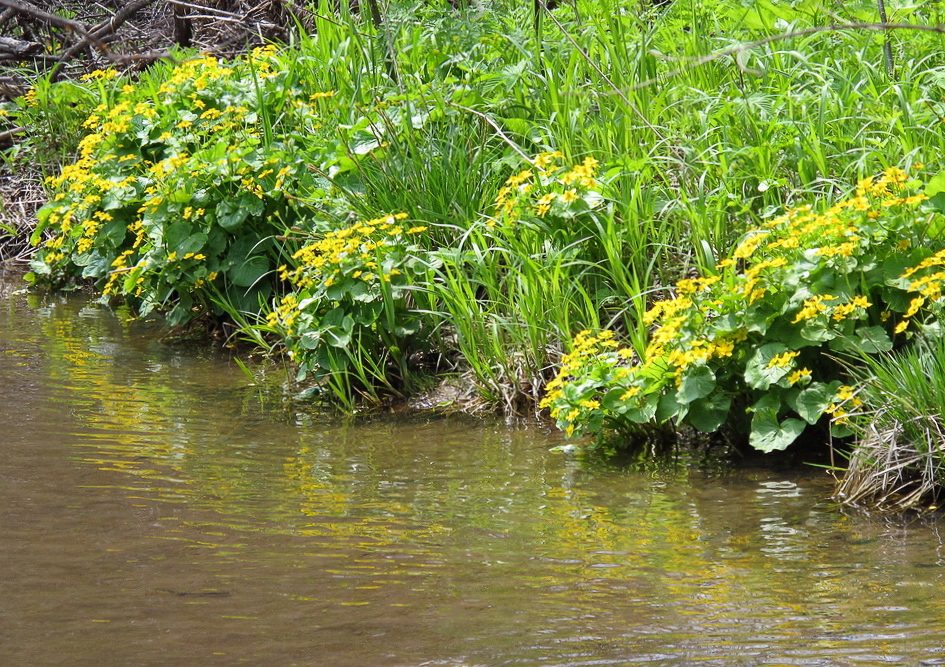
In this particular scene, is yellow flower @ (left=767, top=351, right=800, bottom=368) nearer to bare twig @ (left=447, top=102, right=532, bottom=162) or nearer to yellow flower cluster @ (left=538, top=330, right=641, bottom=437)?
yellow flower cluster @ (left=538, top=330, right=641, bottom=437)

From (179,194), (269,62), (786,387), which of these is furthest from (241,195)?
(786,387)

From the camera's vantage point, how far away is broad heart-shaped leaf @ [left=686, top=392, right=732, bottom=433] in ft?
11.5

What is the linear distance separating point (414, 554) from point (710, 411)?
46.2 inches

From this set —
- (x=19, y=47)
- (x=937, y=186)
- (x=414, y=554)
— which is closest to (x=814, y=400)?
(x=937, y=186)

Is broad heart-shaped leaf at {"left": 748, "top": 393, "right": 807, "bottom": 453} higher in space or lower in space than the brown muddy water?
higher

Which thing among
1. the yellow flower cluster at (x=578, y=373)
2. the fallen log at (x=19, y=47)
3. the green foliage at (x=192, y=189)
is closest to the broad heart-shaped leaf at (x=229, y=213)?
the green foliage at (x=192, y=189)

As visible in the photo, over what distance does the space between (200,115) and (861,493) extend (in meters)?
3.83

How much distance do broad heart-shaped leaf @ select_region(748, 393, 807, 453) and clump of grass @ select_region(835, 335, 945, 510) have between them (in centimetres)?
20

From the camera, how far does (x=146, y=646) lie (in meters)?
2.30

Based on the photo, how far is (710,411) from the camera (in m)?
3.53

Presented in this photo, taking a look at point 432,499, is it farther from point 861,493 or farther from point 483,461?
point 861,493

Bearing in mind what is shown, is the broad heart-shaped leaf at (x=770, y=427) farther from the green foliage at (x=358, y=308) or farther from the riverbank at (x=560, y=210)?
the green foliage at (x=358, y=308)

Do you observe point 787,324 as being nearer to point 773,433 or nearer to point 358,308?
point 773,433

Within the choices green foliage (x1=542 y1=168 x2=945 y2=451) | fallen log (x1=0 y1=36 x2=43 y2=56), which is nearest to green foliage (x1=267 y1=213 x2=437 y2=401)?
green foliage (x1=542 y1=168 x2=945 y2=451)
